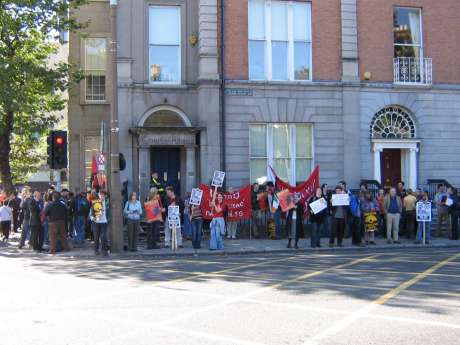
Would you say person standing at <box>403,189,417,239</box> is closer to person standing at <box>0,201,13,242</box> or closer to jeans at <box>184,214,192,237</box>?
jeans at <box>184,214,192,237</box>

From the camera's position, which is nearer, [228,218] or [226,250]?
[226,250]

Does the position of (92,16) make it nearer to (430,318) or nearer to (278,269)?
(278,269)

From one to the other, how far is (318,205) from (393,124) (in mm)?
7461

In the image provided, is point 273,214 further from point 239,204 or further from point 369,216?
point 369,216

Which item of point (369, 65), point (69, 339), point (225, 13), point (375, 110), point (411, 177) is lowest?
point (69, 339)

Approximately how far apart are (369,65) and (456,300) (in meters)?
15.1

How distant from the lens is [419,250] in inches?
669

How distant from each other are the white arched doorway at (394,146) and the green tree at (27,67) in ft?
38.1

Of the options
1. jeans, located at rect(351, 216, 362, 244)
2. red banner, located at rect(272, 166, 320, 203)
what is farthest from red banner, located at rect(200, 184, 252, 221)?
jeans, located at rect(351, 216, 362, 244)


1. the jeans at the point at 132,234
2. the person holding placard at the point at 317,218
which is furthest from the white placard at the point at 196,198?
the person holding placard at the point at 317,218

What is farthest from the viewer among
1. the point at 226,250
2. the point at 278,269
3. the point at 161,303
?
the point at 226,250

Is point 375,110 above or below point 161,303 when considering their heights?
above

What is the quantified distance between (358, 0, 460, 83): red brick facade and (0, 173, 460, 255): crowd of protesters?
4932 millimetres

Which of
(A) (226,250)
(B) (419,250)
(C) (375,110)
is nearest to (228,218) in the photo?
(A) (226,250)
